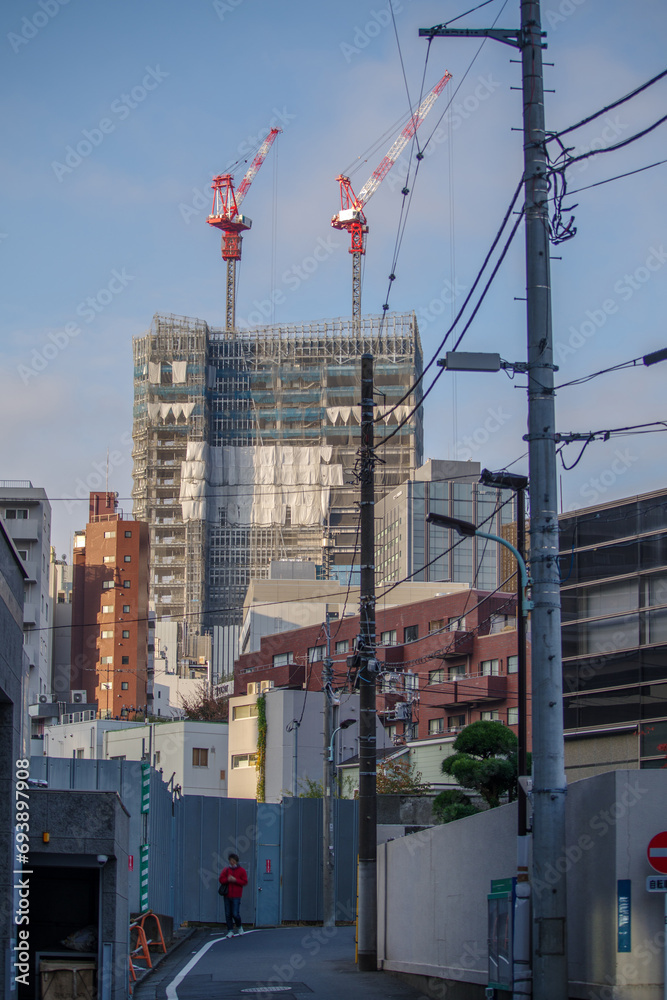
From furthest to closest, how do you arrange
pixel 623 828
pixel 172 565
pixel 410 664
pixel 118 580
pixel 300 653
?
pixel 172 565 < pixel 118 580 < pixel 300 653 < pixel 410 664 < pixel 623 828

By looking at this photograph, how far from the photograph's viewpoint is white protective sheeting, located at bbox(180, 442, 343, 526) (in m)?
193

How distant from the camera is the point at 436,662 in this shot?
78.4m

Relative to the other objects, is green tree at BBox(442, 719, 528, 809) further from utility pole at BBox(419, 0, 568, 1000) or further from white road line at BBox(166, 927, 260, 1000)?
utility pole at BBox(419, 0, 568, 1000)

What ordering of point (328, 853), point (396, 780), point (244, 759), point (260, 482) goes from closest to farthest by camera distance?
point (328, 853), point (396, 780), point (244, 759), point (260, 482)

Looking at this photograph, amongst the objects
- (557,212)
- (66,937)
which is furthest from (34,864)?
(557,212)

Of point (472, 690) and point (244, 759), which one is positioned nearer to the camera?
point (244, 759)

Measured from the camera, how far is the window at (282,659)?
93019 mm

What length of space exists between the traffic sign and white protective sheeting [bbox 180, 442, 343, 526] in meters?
182

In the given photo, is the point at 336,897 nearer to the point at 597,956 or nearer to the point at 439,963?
the point at 439,963

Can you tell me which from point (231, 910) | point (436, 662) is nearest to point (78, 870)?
point (231, 910)

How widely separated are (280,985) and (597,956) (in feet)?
20.9

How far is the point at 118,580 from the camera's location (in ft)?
464

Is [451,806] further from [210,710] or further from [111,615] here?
[111,615]

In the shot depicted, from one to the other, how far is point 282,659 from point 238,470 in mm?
104185
